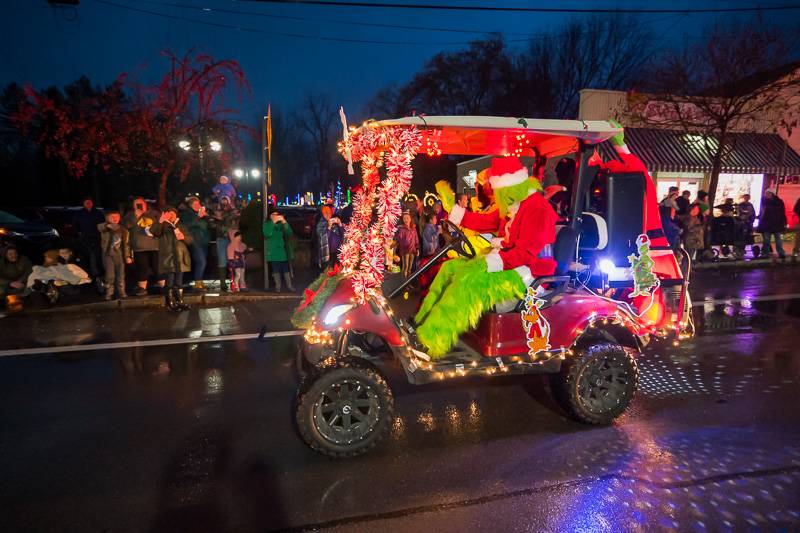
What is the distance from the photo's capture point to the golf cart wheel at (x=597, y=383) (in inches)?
162

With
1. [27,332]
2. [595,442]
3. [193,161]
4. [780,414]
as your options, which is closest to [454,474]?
[595,442]

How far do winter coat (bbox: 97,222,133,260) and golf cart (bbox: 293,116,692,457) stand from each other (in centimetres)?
615

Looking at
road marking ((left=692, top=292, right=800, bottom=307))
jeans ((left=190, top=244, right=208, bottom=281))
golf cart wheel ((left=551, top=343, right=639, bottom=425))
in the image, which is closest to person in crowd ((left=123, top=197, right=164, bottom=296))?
jeans ((left=190, top=244, right=208, bottom=281))

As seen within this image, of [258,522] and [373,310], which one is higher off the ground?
[373,310]

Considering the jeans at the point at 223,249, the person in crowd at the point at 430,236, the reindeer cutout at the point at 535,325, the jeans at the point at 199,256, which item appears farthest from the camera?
the person in crowd at the point at 430,236

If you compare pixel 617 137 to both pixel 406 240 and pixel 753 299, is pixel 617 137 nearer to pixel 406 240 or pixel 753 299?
pixel 406 240

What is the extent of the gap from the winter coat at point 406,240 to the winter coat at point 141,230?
183 inches

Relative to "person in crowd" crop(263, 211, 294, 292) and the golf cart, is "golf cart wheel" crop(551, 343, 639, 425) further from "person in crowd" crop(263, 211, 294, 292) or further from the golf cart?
"person in crowd" crop(263, 211, 294, 292)

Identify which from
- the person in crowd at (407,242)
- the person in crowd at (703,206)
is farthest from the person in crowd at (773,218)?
the person in crowd at (407,242)

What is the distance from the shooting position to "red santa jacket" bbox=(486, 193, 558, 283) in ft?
13.2

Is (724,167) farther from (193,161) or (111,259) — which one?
(111,259)

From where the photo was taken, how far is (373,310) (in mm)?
3752

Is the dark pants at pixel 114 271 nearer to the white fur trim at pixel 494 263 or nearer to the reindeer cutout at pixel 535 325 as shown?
the white fur trim at pixel 494 263

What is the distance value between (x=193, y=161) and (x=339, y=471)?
12.9 meters
